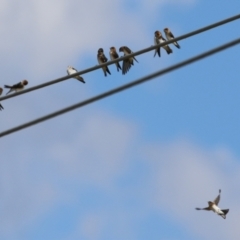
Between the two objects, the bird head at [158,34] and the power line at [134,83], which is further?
the bird head at [158,34]

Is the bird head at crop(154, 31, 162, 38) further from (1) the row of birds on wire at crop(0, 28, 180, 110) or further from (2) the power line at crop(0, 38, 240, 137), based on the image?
(2) the power line at crop(0, 38, 240, 137)

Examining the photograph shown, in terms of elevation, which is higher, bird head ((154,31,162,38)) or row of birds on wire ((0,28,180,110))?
bird head ((154,31,162,38))

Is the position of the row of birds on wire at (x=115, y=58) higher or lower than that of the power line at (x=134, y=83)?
higher

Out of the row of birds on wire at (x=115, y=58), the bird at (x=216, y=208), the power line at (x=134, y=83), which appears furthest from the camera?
the bird at (x=216, y=208)

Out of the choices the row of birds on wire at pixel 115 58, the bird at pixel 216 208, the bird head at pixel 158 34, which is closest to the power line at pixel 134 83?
the row of birds on wire at pixel 115 58

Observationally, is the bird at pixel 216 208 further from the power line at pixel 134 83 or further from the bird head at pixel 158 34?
the power line at pixel 134 83

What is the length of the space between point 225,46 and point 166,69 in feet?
1.54

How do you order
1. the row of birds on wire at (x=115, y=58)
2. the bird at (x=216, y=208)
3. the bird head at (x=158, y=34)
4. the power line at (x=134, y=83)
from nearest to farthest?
the power line at (x=134, y=83)
the row of birds on wire at (x=115, y=58)
the bird head at (x=158, y=34)
the bird at (x=216, y=208)

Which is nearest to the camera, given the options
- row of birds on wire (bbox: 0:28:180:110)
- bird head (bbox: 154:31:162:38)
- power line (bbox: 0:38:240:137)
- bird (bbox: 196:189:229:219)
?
power line (bbox: 0:38:240:137)

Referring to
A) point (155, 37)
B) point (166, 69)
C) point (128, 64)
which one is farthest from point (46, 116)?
point (155, 37)

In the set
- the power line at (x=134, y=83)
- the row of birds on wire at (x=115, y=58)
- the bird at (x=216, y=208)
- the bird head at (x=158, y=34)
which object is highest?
the bird head at (x=158, y=34)

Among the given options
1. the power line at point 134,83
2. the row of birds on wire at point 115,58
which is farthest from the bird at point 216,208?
the power line at point 134,83

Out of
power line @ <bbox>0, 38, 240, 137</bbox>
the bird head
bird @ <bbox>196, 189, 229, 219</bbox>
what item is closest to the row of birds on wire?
the bird head

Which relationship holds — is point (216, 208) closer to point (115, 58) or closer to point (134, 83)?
point (115, 58)
